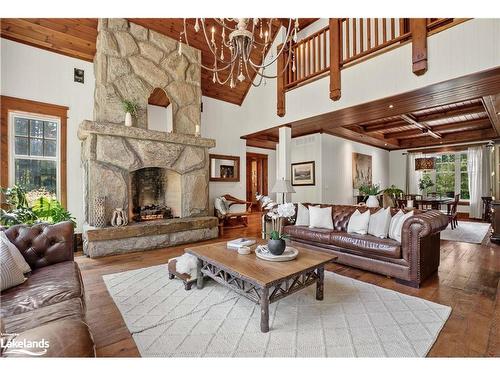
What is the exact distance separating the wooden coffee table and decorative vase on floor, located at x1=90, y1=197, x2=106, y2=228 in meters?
2.19

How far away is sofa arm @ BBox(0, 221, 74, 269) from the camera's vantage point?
217 centimetres

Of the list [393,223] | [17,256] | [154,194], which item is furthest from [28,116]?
[393,223]

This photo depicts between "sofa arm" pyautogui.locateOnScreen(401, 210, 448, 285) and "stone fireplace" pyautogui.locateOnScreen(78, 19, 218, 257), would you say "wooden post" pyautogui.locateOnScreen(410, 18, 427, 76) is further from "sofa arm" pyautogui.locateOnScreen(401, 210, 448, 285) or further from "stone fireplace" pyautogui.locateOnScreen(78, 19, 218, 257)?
"stone fireplace" pyautogui.locateOnScreen(78, 19, 218, 257)

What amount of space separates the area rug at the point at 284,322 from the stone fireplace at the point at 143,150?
176 centimetres

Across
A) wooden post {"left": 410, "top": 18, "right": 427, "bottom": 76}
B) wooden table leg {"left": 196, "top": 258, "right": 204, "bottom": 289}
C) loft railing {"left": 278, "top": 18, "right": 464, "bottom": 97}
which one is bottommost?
wooden table leg {"left": 196, "top": 258, "right": 204, "bottom": 289}

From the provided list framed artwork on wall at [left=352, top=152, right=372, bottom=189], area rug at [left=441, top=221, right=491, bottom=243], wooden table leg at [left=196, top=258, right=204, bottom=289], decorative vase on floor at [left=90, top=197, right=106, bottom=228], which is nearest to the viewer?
wooden table leg at [left=196, top=258, right=204, bottom=289]

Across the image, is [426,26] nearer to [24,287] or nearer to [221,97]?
[221,97]

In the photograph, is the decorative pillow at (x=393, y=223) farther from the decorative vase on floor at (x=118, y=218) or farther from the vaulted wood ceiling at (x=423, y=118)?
the decorative vase on floor at (x=118, y=218)

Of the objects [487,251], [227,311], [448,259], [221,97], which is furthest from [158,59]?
[487,251]

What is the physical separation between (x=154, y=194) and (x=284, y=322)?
4.23 meters

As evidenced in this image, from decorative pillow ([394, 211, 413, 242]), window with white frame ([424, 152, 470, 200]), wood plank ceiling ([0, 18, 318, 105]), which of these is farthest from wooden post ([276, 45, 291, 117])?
window with white frame ([424, 152, 470, 200])

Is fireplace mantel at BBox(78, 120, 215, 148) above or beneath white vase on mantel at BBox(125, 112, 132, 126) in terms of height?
beneath

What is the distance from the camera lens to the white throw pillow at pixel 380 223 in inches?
126

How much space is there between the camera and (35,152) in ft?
14.1
